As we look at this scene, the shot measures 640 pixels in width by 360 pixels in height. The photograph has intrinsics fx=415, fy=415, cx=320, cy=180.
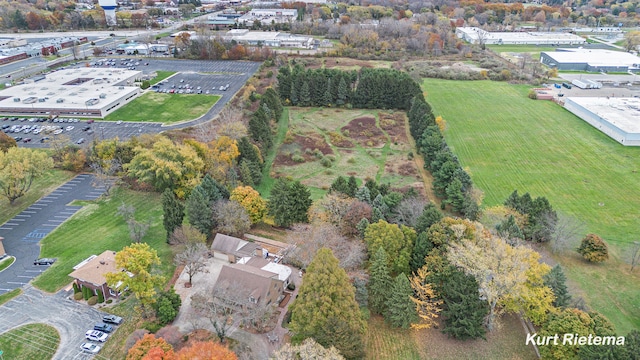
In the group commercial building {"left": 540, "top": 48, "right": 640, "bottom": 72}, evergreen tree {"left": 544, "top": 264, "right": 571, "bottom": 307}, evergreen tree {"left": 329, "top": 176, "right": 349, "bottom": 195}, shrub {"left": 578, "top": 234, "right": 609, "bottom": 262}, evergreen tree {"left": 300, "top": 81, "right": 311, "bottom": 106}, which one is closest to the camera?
evergreen tree {"left": 544, "top": 264, "right": 571, "bottom": 307}

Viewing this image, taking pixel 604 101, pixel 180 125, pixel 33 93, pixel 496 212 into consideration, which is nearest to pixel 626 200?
pixel 496 212

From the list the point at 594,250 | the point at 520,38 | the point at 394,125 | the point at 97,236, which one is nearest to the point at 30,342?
the point at 97,236

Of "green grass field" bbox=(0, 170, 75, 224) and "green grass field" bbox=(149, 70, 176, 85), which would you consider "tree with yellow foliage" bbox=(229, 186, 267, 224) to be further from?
"green grass field" bbox=(149, 70, 176, 85)

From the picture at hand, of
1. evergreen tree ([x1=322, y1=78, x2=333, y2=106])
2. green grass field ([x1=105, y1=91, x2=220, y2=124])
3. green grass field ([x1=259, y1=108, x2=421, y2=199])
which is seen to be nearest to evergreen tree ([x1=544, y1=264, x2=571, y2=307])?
green grass field ([x1=259, y1=108, x2=421, y2=199])

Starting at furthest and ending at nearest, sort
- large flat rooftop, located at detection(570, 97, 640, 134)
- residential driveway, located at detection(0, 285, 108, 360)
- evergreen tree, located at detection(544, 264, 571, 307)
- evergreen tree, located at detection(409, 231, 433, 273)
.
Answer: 1. large flat rooftop, located at detection(570, 97, 640, 134)
2. evergreen tree, located at detection(409, 231, 433, 273)
3. evergreen tree, located at detection(544, 264, 571, 307)
4. residential driveway, located at detection(0, 285, 108, 360)

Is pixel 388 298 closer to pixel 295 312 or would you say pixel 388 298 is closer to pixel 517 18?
pixel 295 312

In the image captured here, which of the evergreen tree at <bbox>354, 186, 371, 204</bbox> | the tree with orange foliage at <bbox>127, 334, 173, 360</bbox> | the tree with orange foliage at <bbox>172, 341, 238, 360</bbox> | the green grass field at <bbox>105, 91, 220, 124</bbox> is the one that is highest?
the green grass field at <bbox>105, 91, 220, 124</bbox>
